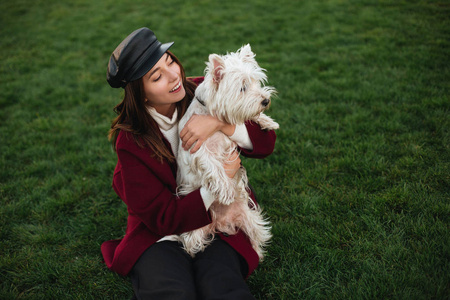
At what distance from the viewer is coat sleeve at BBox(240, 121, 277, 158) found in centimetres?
266

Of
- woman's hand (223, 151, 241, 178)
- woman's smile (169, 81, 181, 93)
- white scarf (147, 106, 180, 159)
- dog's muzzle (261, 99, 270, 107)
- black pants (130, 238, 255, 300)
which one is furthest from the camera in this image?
woman's hand (223, 151, 241, 178)

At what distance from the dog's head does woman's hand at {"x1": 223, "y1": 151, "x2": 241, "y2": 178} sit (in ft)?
1.46

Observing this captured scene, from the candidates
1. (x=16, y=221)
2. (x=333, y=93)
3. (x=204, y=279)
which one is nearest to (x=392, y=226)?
(x=204, y=279)

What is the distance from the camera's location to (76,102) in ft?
19.0

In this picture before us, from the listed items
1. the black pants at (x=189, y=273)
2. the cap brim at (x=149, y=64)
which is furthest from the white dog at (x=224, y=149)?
the cap brim at (x=149, y=64)

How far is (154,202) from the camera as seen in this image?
90.7 inches

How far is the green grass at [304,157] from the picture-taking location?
2.66 meters

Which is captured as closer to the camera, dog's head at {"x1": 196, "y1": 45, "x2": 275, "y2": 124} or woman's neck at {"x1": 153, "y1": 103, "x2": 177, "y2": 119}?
dog's head at {"x1": 196, "y1": 45, "x2": 275, "y2": 124}

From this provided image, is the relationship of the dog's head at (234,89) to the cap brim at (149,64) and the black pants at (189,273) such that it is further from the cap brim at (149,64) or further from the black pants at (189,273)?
the black pants at (189,273)

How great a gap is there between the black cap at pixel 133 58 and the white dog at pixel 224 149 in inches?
16.3

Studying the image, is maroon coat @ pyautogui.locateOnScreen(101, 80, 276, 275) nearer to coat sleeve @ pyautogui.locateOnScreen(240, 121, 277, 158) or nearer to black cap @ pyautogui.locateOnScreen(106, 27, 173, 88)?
Result: black cap @ pyautogui.locateOnScreen(106, 27, 173, 88)

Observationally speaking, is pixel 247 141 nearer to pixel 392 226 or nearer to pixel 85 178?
pixel 392 226

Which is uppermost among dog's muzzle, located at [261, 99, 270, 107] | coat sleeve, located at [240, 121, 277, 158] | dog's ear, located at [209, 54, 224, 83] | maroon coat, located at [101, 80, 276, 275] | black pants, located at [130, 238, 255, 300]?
dog's ear, located at [209, 54, 224, 83]

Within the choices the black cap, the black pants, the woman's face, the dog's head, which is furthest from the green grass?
the black cap
